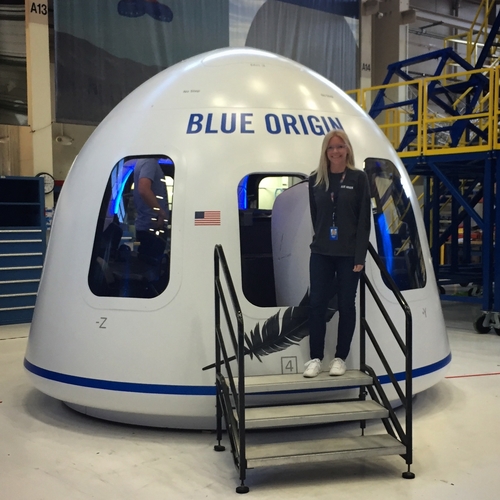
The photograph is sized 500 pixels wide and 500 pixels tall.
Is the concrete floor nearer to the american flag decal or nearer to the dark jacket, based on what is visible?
the dark jacket

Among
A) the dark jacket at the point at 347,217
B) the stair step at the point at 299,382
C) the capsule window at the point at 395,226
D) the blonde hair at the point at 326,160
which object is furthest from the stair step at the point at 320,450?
the blonde hair at the point at 326,160

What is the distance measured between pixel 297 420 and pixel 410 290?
1.72m

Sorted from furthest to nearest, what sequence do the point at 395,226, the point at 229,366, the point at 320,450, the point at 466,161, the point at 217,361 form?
the point at 466,161
the point at 395,226
the point at 217,361
the point at 229,366
the point at 320,450

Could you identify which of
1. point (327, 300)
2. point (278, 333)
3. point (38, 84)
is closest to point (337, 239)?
point (327, 300)

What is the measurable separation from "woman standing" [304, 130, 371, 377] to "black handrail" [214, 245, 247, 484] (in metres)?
0.59

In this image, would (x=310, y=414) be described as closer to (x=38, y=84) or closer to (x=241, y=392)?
(x=241, y=392)

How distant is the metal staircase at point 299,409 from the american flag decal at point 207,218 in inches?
12.9

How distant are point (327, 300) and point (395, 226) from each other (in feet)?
3.77

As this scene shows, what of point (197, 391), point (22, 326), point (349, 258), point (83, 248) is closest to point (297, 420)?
point (197, 391)

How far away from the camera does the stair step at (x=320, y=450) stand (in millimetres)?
3551

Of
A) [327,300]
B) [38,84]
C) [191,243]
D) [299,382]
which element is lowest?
[299,382]

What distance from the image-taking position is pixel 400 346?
383 centimetres

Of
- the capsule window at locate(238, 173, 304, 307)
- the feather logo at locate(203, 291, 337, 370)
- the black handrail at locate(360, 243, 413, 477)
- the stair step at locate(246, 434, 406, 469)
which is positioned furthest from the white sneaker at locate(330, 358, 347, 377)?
the capsule window at locate(238, 173, 304, 307)

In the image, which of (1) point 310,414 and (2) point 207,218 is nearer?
(1) point 310,414
